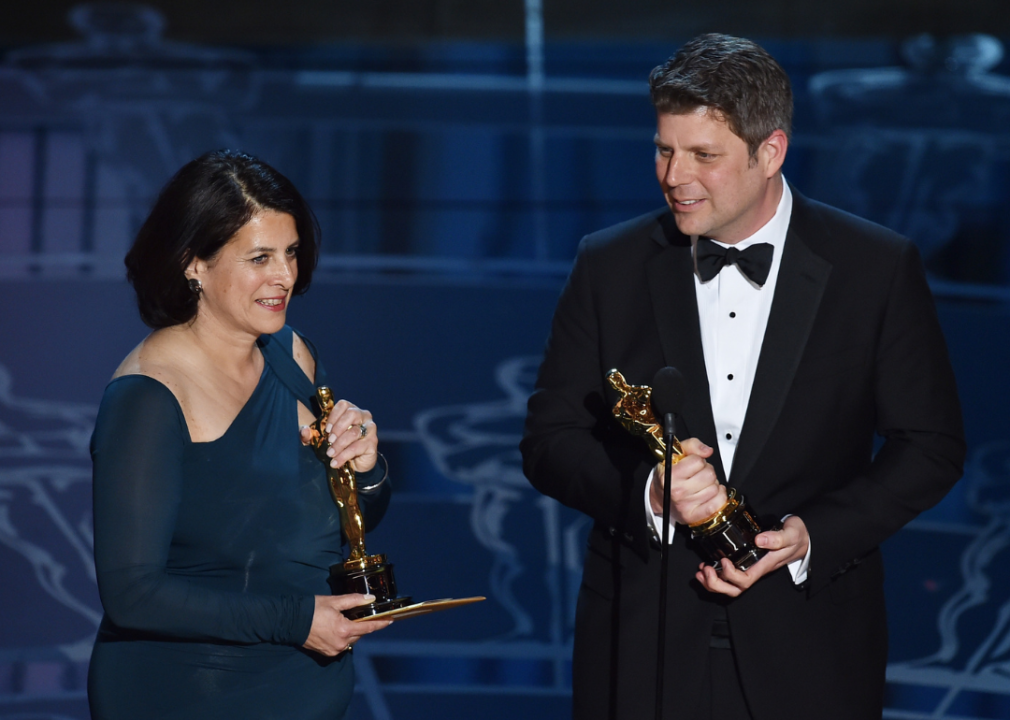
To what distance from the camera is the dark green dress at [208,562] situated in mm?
1920

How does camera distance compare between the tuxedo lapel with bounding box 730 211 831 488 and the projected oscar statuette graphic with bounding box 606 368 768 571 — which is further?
the tuxedo lapel with bounding box 730 211 831 488

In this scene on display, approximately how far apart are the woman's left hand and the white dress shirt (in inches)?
21.5

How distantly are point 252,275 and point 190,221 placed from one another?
143mm

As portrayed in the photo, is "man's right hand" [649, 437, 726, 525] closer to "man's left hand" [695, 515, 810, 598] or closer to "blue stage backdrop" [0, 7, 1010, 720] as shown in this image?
"man's left hand" [695, 515, 810, 598]

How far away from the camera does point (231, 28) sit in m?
9.87

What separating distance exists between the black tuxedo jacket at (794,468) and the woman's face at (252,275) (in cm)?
54

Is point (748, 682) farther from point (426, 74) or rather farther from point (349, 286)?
point (426, 74)

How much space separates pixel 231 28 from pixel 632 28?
334cm

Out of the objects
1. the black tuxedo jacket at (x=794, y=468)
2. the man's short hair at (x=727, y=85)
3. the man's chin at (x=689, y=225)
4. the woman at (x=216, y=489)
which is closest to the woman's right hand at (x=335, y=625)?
the woman at (x=216, y=489)

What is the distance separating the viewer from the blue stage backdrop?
368 centimetres

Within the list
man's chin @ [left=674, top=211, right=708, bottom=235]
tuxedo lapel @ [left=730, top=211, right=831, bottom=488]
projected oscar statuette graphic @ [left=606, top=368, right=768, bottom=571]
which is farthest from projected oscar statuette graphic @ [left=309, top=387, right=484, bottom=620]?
man's chin @ [left=674, top=211, right=708, bottom=235]

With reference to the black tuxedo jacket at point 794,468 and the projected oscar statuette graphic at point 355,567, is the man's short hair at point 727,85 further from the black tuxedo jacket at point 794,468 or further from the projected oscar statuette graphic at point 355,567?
the projected oscar statuette graphic at point 355,567

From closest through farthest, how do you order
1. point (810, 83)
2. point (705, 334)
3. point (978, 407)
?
1. point (705, 334)
2. point (978, 407)
3. point (810, 83)

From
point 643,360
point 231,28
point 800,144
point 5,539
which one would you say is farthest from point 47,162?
point 643,360
